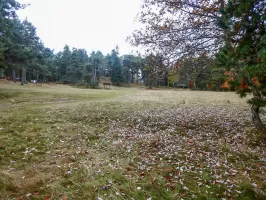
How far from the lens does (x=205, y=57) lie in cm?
789

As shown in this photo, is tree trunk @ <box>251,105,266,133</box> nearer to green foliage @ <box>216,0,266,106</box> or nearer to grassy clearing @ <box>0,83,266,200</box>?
grassy clearing @ <box>0,83,266,200</box>

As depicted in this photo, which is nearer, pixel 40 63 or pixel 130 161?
pixel 130 161

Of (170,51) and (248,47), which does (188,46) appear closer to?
(170,51)

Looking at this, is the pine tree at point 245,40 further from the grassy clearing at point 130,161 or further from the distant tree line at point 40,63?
the distant tree line at point 40,63

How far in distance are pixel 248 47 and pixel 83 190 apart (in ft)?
17.6

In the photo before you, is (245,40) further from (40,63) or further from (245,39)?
(40,63)

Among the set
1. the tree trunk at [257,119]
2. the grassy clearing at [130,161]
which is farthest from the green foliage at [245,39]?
the grassy clearing at [130,161]

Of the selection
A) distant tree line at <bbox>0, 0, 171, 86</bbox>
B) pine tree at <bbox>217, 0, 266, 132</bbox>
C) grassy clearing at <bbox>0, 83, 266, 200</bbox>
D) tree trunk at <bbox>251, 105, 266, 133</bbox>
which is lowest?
grassy clearing at <bbox>0, 83, 266, 200</bbox>

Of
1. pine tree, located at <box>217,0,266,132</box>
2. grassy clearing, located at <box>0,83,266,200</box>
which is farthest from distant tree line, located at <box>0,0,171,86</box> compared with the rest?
pine tree, located at <box>217,0,266,132</box>

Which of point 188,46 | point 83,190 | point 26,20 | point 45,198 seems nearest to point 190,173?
point 83,190

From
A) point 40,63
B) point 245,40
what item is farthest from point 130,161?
point 40,63

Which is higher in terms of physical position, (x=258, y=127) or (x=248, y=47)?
(x=248, y=47)

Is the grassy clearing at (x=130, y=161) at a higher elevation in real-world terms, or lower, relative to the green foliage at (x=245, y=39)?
lower

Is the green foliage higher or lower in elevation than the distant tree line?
lower
